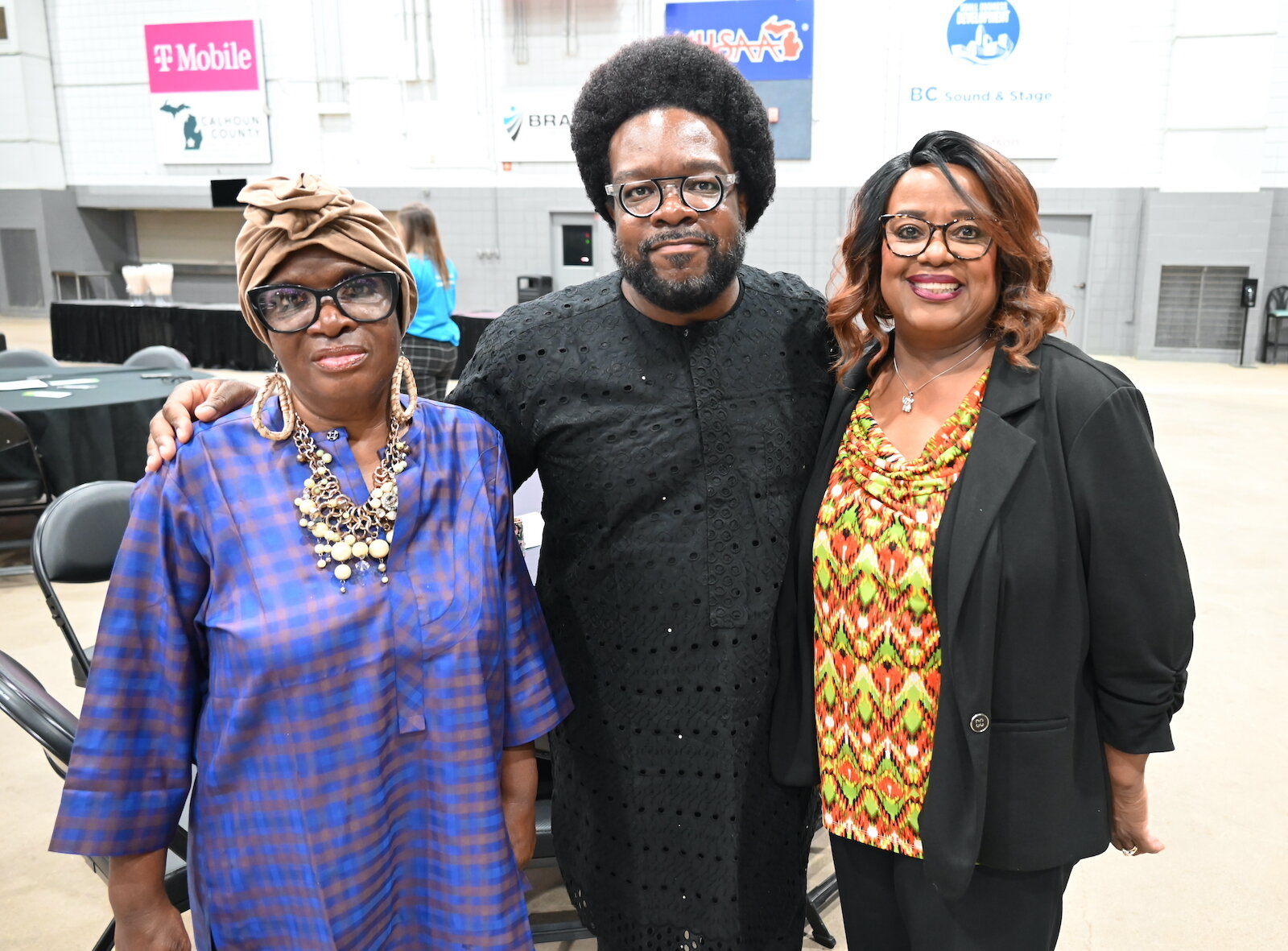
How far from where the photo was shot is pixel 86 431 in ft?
16.3

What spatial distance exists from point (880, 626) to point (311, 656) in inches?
31.0

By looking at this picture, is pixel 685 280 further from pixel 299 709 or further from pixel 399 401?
pixel 299 709

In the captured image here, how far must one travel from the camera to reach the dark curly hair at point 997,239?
1.40 metres

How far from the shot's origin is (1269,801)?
119 inches

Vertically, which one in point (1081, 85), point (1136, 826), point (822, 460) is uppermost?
point (1081, 85)

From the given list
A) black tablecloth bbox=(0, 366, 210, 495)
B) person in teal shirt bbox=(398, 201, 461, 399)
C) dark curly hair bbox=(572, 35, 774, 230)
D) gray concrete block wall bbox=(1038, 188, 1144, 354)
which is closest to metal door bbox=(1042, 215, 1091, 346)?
gray concrete block wall bbox=(1038, 188, 1144, 354)

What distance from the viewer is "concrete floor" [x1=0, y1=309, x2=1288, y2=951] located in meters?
2.44

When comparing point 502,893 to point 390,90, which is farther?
point 390,90

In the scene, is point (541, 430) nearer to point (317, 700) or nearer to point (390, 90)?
point (317, 700)

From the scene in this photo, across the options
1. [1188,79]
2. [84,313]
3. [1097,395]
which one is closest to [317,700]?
[1097,395]

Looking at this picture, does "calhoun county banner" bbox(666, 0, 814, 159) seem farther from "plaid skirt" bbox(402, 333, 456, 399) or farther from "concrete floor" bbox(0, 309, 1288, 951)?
"concrete floor" bbox(0, 309, 1288, 951)

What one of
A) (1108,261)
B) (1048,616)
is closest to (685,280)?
(1048,616)

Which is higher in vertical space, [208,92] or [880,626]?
[208,92]

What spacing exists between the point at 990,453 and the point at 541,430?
69 centimetres
